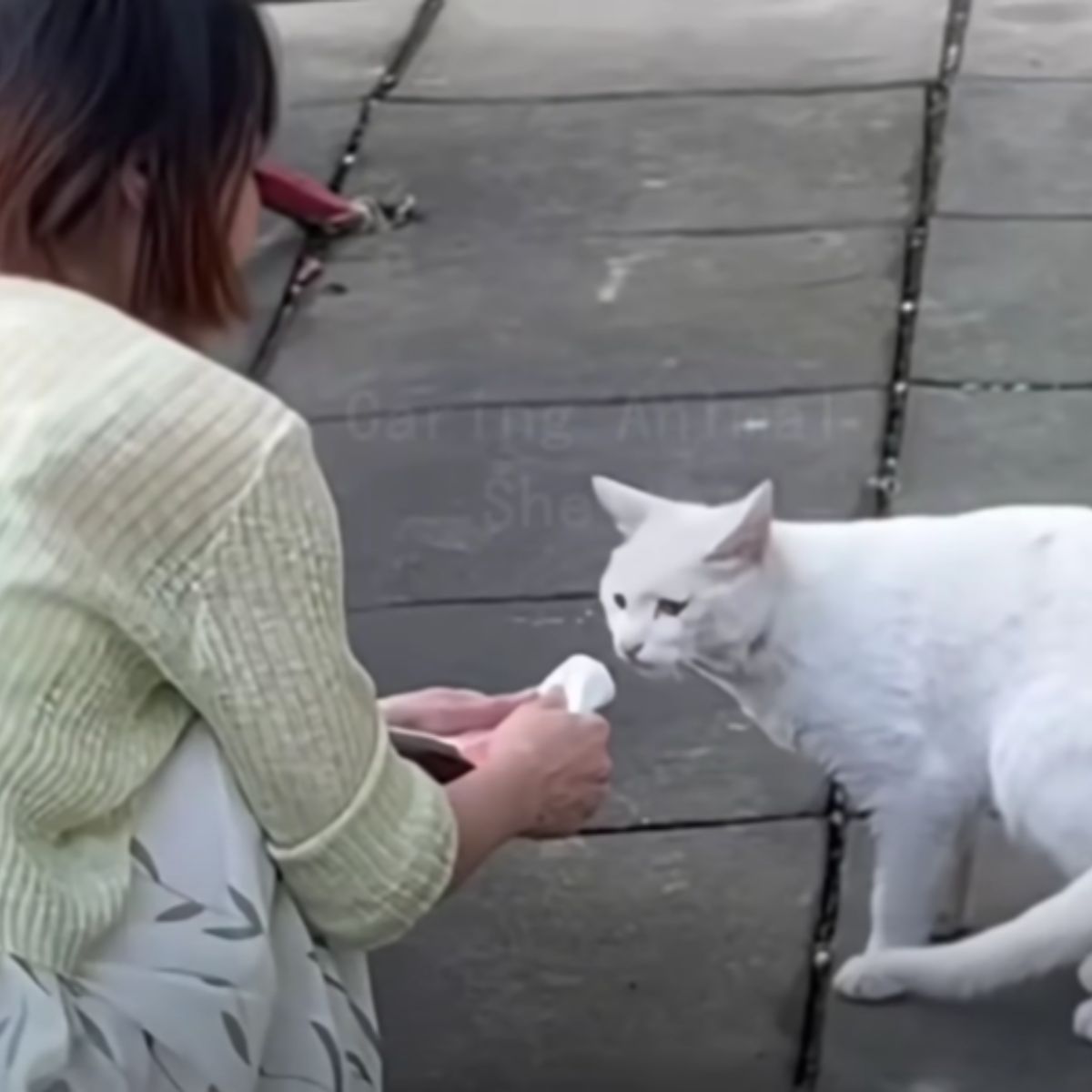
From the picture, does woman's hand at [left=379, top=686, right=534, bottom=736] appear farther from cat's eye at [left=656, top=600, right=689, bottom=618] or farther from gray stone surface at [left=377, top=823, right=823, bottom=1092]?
gray stone surface at [left=377, top=823, right=823, bottom=1092]

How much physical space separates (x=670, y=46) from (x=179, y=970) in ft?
17.7

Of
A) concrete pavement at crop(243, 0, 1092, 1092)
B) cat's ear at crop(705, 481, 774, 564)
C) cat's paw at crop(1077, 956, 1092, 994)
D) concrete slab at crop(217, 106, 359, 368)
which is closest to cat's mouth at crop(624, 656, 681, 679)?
cat's ear at crop(705, 481, 774, 564)

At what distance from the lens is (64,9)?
1966 mm

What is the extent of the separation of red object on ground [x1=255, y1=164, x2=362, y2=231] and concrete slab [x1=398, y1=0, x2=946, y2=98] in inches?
38.5

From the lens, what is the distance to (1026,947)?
8.89 feet

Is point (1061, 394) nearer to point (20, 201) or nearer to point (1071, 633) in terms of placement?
point (1071, 633)

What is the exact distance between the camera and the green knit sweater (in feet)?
6.30

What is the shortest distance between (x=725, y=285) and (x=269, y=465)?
3517mm

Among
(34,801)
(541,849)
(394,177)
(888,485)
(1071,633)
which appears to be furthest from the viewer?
(394,177)

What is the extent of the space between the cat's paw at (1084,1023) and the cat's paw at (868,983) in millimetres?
202

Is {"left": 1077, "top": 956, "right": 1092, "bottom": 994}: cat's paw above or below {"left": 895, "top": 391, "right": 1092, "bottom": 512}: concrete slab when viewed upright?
above

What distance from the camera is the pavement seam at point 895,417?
9.91 feet

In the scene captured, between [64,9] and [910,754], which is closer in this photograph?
[64,9]

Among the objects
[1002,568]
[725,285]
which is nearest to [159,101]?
[1002,568]
